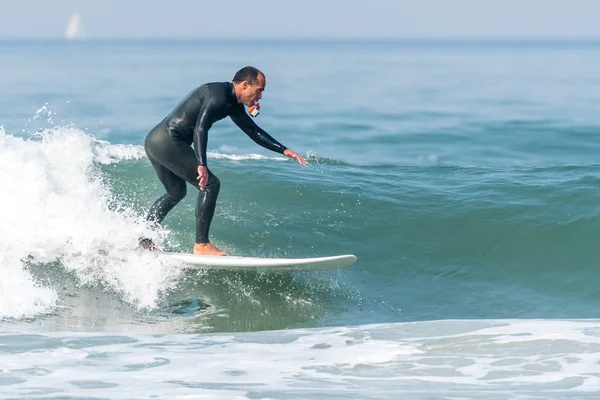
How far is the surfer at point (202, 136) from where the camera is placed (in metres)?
7.23

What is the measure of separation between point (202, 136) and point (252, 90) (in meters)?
0.56

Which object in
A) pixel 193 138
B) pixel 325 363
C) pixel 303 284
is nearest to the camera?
pixel 325 363

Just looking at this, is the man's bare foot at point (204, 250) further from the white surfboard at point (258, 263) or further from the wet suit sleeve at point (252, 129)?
the wet suit sleeve at point (252, 129)

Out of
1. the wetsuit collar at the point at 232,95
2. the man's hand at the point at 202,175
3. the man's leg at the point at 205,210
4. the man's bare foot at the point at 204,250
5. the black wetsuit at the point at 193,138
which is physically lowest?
the man's bare foot at the point at 204,250

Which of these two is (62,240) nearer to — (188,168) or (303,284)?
(188,168)

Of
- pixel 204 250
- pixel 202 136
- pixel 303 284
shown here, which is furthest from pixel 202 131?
pixel 303 284

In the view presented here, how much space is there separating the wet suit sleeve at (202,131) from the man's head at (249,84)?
0.28 metres

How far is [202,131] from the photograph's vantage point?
718 cm

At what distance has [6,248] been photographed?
7.97 m

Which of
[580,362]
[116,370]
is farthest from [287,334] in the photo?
[580,362]

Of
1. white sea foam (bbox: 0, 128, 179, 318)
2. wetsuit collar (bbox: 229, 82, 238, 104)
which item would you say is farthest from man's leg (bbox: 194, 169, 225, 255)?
wetsuit collar (bbox: 229, 82, 238, 104)

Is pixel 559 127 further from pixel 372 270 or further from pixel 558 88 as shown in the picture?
pixel 372 270

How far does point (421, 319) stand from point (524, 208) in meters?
3.43

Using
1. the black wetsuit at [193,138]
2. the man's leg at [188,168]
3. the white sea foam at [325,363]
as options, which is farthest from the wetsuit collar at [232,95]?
the white sea foam at [325,363]
